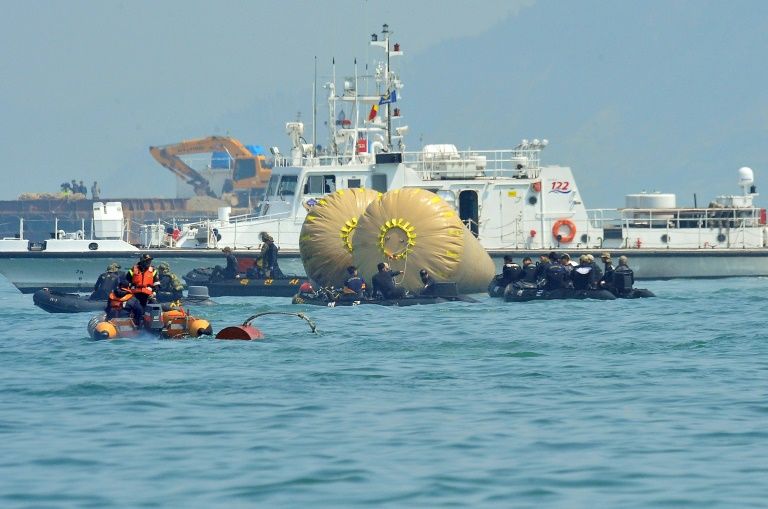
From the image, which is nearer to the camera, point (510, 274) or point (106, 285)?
point (106, 285)

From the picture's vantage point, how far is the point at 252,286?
3394cm

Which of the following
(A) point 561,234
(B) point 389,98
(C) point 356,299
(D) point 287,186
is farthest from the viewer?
(B) point 389,98

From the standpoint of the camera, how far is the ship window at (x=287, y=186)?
3966 centimetres

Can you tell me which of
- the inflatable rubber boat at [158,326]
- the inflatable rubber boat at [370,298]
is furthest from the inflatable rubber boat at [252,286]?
the inflatable rubber boat at [158,326]

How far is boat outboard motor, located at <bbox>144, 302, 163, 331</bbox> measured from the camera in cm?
2212

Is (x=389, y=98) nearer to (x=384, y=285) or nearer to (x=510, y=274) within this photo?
(x=510, y=274)

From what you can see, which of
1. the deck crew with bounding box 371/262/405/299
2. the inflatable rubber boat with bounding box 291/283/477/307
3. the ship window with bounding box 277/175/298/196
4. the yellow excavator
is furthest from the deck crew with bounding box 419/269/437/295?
the yellow excavator

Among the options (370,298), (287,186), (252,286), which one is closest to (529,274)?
(370,298)

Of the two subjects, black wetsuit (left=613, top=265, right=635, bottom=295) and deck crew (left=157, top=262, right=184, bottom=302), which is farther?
black wetsuit (left=613, top=265, right=635, bottom=295)

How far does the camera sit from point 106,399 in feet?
53.2

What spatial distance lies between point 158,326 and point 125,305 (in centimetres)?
80

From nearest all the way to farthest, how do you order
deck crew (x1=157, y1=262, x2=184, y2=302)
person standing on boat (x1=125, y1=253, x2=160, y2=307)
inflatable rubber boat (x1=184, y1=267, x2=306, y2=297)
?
person standing on boat (x1=125, y1=253, x2=160, y2=307)
deck crew (x1=157, y1=262, x2=184, y2=302)
inflatable rubber boat (x1=184, y1=267, x2=306, y2=297)

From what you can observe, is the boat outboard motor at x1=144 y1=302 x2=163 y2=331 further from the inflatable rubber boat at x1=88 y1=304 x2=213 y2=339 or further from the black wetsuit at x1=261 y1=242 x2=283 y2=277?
the black wetsuit at x1=261 y1=242 x2=283 y2=277

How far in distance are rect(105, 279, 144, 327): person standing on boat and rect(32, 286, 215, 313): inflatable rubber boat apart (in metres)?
5.47
